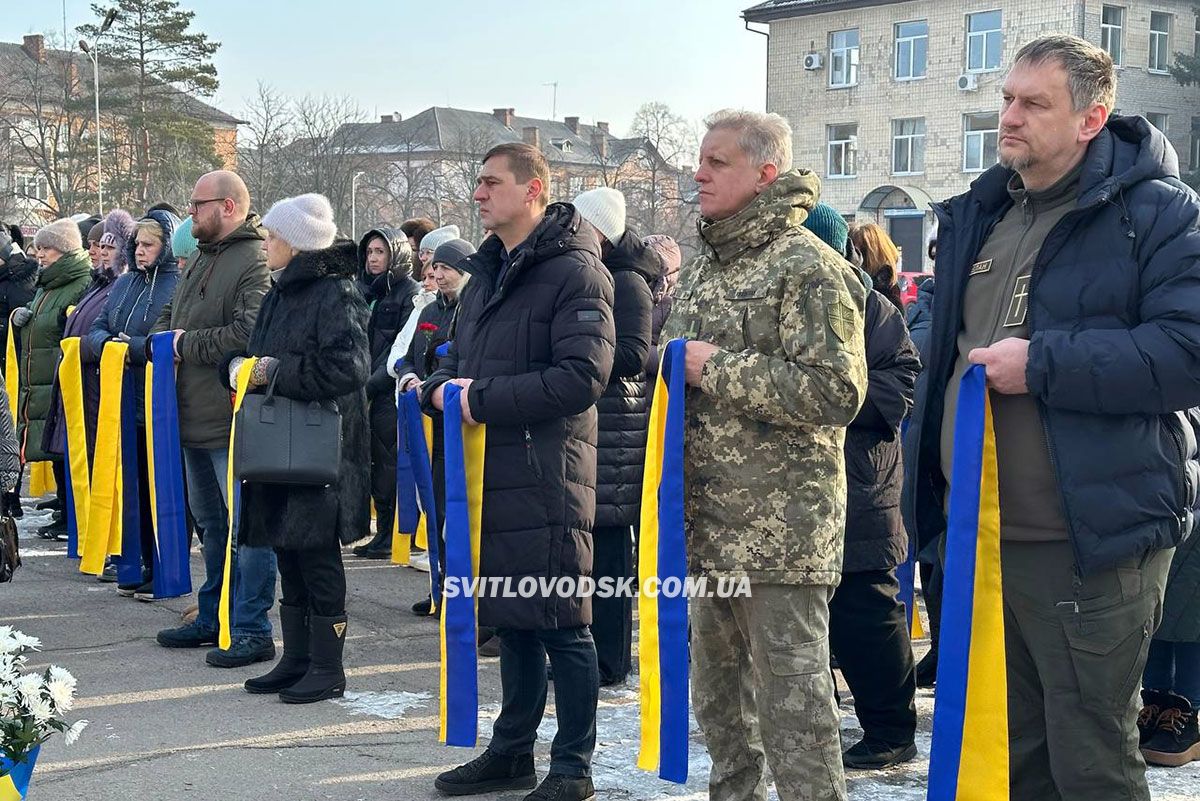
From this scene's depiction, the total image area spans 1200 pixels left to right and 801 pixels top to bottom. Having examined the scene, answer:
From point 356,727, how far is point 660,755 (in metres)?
1.67

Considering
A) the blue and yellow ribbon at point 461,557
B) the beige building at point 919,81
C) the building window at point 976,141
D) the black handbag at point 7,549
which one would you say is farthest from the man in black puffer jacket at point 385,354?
the building window at point 976,141

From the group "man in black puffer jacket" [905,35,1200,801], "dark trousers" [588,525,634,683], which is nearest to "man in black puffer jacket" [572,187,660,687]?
"dark trousers" [588,525,634,683]

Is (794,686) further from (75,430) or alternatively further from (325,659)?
(75,430)

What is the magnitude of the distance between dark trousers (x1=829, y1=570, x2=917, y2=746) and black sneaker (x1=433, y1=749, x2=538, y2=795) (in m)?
1.21

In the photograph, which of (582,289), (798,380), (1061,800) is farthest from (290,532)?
(1061,800)

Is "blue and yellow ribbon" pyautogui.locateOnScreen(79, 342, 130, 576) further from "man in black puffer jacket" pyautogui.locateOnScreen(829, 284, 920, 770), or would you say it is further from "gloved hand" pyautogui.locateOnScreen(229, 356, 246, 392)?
"man in black puffer jacket" pyautogui.locateOnScreen(829, 284, 920, 770)

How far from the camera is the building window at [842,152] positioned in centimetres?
4316

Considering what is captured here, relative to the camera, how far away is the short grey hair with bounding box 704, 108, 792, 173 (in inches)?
146

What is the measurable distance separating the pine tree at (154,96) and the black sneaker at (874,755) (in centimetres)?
4654

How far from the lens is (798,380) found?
3.56 m

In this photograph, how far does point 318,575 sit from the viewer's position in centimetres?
574

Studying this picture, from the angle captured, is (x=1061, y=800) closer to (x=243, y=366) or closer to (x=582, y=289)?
(x=582, y=289)

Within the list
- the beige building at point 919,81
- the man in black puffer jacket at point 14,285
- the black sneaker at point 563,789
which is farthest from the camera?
the beige building at point 919,81

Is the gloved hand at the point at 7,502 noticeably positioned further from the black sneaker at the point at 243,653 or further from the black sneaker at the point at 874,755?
the black sneaker at the point at 874,755
